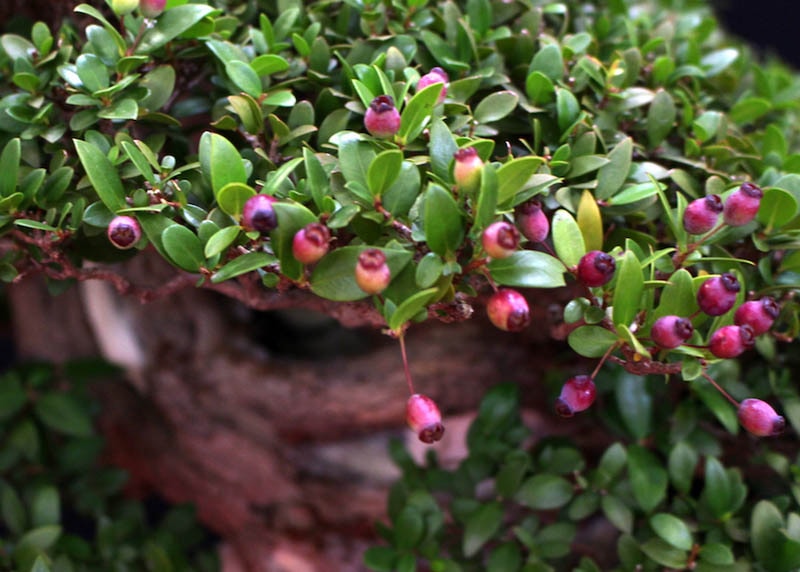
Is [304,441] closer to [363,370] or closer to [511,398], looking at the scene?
[363,370]

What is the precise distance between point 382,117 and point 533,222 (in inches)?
7.0

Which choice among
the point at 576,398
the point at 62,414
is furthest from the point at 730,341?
the point at 62,414

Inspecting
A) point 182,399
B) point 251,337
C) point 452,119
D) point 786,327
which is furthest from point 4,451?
point 786,327

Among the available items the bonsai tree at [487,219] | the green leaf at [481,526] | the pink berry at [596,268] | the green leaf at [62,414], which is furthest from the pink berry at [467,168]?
the green leaf at [62,414]

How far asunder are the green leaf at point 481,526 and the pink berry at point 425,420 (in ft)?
1.24

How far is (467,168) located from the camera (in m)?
0.67

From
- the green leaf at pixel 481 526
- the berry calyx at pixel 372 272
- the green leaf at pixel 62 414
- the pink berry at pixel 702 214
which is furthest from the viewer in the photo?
the green leaf at pixel 62 414

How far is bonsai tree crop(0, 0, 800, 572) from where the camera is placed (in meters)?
0.71

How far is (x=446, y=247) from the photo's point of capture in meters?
0.69

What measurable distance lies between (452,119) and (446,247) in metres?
0.21

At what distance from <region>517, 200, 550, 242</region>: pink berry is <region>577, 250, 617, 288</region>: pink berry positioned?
6 centimetres

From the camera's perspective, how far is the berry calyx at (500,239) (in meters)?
0.64

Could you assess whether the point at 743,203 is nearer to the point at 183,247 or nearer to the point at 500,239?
the point at 500,239

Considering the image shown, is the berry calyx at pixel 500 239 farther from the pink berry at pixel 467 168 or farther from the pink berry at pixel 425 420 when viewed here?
the pink berry at pixel 425 420
